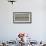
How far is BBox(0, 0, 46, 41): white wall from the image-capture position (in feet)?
16.4

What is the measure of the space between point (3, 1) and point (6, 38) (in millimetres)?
1492

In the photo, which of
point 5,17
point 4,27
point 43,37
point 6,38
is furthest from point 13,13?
point 43,37

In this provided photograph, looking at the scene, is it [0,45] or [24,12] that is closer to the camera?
[0,45]

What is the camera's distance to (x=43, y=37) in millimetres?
5027

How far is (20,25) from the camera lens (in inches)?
198

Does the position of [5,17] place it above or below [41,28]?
above

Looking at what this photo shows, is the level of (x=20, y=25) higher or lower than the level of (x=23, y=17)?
lower

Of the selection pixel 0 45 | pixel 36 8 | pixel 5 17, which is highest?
pixel 36 8

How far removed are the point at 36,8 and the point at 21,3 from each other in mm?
639

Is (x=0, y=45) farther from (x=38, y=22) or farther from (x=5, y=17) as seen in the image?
(x=38, y=22)

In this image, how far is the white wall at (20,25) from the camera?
500 cm

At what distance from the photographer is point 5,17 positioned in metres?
5.02

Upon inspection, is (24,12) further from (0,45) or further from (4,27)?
(0,45)

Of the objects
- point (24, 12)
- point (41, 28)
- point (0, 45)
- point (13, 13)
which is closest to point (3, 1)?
point (13, 13)
